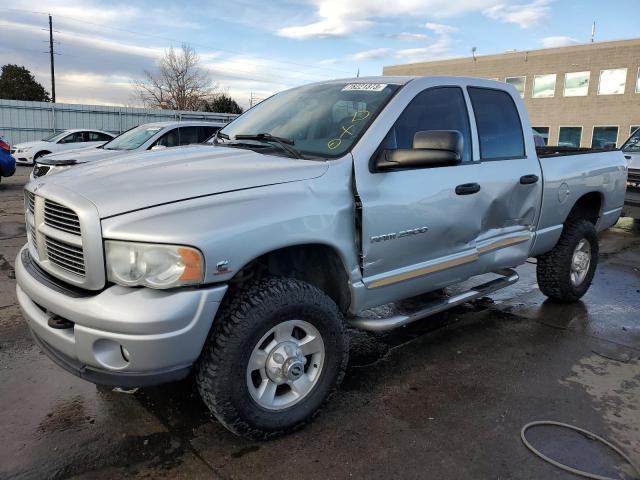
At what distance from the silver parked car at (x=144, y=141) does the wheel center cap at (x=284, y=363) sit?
642 centimetres

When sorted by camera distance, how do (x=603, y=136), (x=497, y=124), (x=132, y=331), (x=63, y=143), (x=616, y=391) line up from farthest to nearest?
1. (x=603, y=136)
2. (x=63, y=143)
3. (x=497, y=124)
4. (x=616, y=391)
5. (x=132, y=331)

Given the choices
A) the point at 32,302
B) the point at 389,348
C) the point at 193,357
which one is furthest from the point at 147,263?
the point at 389,348

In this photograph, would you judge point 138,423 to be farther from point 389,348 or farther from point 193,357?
point 389,348

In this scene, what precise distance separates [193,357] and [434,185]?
183 centimetres

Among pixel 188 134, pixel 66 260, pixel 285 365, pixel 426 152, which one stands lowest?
pixel 285 365

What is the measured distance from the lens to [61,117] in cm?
2395

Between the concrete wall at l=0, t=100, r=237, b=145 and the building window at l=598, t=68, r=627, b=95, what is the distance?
847 inches

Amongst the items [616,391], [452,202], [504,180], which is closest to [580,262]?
[504,180]

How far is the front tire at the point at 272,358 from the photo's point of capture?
250cm

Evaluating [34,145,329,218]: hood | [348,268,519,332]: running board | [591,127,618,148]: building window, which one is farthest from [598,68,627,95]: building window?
[34,145,329,218]: hood

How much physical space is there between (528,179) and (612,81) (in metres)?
31.0

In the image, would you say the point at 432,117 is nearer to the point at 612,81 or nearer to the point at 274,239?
the point at 274,239

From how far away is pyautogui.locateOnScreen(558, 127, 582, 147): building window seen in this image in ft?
104

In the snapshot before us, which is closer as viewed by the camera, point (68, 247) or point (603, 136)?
point (68, 247)
